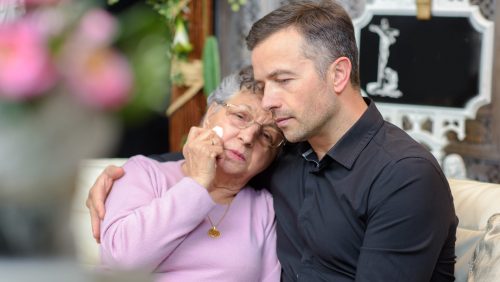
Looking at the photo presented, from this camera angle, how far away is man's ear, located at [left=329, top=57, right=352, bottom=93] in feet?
5.79

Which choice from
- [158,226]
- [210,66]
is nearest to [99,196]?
[158,226]

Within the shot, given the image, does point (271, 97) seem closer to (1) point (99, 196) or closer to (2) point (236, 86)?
(2) point (236, 86)

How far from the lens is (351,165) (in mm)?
1664

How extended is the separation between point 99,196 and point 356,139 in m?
0.66

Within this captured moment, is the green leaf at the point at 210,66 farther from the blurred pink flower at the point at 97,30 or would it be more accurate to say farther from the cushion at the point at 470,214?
the blurred pink flower at the point at 97,30

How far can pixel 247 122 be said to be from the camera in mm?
1881

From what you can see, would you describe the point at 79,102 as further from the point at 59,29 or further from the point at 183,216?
the point at 183,216

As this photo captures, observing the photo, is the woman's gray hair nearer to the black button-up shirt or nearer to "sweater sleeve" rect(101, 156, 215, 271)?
the black button-up shirt

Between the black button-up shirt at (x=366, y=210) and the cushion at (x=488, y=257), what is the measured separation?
2.5 inches

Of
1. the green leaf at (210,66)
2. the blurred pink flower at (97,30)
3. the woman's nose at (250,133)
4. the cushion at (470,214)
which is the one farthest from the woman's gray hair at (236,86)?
the green leaf at (210,66)

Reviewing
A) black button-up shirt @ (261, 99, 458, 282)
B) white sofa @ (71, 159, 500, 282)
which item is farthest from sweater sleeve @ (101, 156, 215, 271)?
black button-up shirt @ (261, 99, 458, 282)

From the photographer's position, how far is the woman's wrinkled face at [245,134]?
1855mm

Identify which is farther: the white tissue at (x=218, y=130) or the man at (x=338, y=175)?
the white tissue at (x=218, y=130)

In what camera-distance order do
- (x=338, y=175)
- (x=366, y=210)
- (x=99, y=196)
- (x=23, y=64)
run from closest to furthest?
1. (x=23, y=64)
2. (x=366, y=210)
3. (x=338, y=175)
4. (x=99, y=196)
